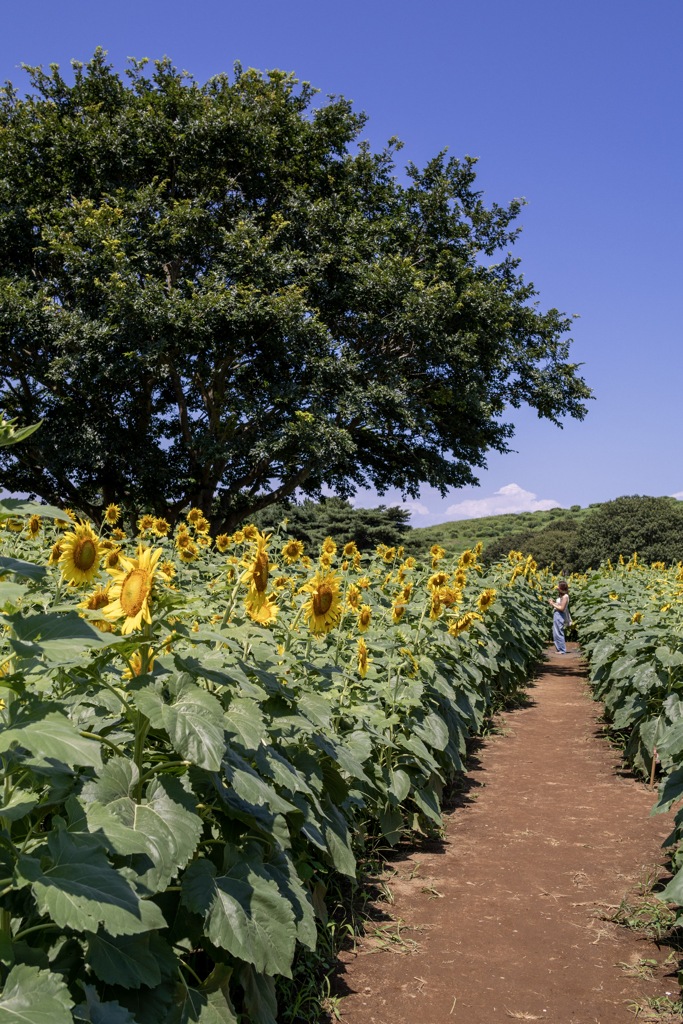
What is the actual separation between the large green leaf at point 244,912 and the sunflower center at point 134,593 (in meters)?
0.62

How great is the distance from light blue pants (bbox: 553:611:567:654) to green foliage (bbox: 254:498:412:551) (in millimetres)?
10845

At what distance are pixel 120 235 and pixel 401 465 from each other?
334 inches

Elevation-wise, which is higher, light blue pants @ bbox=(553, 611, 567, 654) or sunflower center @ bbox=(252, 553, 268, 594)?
sunflower center @ bbox=(252, 553, 268, 594)

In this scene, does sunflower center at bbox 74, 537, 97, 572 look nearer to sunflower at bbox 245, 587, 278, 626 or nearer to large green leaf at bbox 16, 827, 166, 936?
sunflower at bbox 245, 587, 278, 626

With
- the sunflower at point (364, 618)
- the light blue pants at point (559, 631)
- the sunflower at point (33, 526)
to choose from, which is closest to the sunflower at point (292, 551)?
the sunflower at point (364, 618)

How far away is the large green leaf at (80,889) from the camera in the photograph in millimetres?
1456

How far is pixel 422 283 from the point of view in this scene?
19000mm

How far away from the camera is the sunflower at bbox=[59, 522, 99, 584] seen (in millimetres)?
3088

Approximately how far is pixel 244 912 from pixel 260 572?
1.15 metres

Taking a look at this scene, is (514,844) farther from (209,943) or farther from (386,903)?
(209,943)

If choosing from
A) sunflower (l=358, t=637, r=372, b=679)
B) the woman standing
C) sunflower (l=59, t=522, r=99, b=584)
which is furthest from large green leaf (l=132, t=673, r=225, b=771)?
the woman standing

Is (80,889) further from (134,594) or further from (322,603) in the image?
(322,603)

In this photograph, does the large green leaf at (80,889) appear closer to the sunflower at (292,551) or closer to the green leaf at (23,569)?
the green leaf at (23,569)

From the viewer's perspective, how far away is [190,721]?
1.93 meters
